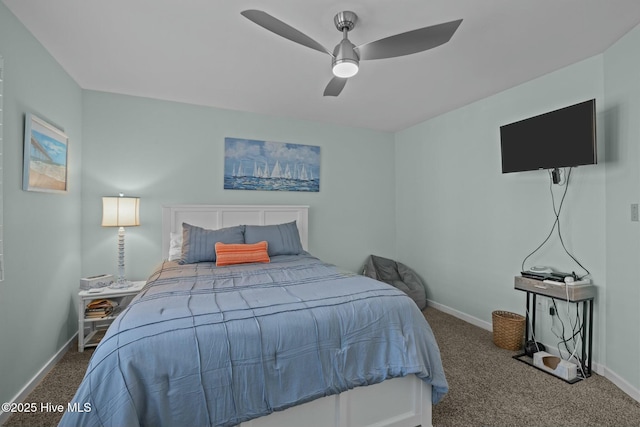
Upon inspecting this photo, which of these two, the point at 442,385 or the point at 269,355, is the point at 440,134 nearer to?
the point at 442,385

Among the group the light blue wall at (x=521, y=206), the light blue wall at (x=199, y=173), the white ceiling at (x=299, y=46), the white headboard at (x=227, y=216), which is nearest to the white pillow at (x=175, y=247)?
the white headboard at (x=227, y=216)

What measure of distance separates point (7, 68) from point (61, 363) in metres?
2.28

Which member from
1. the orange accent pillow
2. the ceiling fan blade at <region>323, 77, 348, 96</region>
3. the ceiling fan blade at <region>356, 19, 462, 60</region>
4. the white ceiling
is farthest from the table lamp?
the ceiling fan blade at <region>356, 19, 462, 60</region>

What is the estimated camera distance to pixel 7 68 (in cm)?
201

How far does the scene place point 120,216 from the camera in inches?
123

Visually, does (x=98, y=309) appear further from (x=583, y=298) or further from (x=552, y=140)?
(x=552, y=140)

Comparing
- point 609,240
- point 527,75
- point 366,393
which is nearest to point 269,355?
point 366,393

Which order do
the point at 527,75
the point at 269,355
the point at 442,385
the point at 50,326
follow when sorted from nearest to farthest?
the point at 269,355 < the point at 442,385 < the point at 50,326 < the point at 527,75

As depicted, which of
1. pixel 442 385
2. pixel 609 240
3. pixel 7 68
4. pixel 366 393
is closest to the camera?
pixel 366 393

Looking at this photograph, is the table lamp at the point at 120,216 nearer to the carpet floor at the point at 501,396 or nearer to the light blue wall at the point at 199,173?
the light blue wall at the point at 199,173

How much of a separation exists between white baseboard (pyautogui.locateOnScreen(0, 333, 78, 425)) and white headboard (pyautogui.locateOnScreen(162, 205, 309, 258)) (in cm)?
120

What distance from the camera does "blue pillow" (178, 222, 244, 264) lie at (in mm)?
3086

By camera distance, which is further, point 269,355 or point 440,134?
point 440,134

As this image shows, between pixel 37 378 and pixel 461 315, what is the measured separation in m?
4.07
